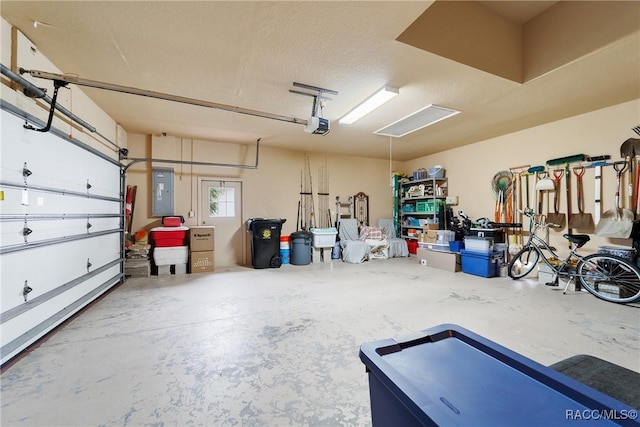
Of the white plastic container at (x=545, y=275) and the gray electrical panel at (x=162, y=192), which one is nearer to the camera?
the white plastic container at (x=545, y=275)

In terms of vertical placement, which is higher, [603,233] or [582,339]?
[603,233]

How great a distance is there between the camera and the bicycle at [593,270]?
326 centimetres

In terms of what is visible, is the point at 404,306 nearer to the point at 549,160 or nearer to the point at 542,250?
the point at 542,250

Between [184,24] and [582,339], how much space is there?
14.9 ft

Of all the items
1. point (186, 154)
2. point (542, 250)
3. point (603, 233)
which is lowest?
point (542, 250)

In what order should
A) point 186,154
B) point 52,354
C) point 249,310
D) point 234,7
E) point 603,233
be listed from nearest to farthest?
point 234,7
point 52,354
point 249,310
point 603,233
point 186,154

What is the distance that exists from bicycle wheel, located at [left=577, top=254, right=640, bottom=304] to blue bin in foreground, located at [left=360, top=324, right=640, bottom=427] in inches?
165

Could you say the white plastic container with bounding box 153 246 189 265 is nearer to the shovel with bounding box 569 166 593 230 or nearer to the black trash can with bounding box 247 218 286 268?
the black trash can with bounding box 247 218 286 268

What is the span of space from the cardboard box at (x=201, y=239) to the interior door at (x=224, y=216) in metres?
0.64

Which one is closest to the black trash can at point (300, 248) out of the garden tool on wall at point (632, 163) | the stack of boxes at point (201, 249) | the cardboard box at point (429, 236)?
the stack of boxes at point (201, 249)

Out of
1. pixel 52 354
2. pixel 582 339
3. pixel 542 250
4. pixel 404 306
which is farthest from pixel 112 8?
pixel 542 250

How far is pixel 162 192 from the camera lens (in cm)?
512

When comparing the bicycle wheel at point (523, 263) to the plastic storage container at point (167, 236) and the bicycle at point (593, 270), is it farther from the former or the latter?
the plastic storage container at point (167, 236)

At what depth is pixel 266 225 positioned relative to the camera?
534 centimetres
